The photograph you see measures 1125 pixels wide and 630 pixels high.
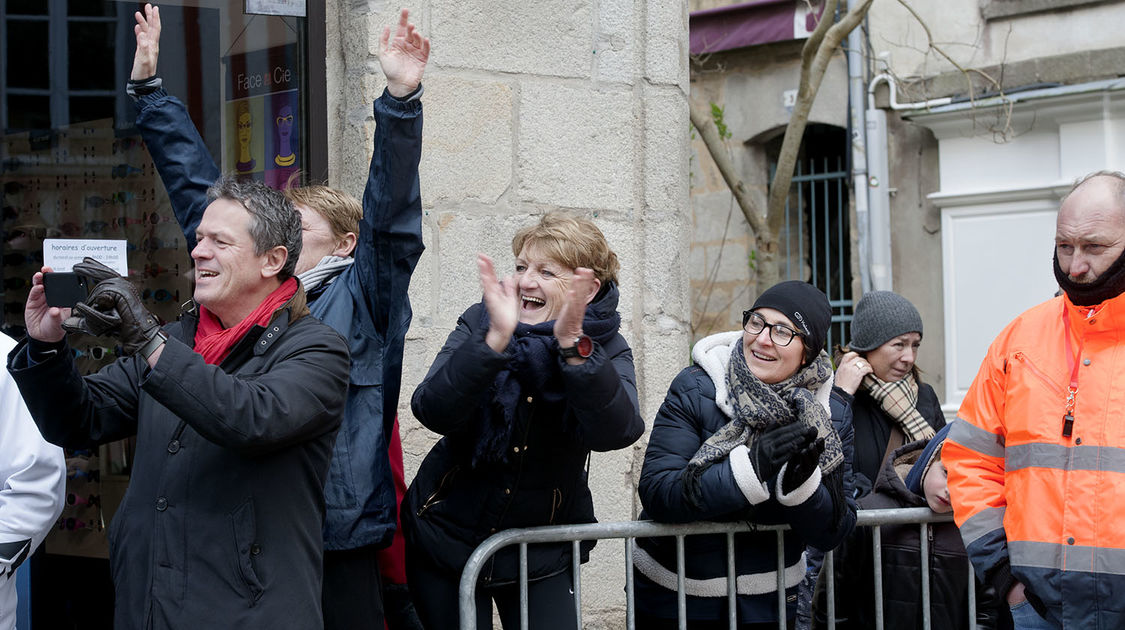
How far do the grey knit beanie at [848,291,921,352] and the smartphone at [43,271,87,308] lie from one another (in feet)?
9.12

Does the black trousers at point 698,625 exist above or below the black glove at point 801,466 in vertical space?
below

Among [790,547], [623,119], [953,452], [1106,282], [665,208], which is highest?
[623,119]

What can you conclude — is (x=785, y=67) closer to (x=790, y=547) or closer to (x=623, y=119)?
(x=623, y=119)

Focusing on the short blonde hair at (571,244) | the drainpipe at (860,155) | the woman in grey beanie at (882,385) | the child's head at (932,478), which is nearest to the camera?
the short blonde hair at (571,244)

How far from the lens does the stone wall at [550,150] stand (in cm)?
428

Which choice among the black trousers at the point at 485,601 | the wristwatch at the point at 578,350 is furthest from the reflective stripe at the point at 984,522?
the wristwatch at the point at 578,350

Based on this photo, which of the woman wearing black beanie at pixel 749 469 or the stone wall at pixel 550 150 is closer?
the woman wearing black beanie at pixel 749 469

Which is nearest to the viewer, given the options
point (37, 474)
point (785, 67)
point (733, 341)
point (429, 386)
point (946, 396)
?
point (429, 386)

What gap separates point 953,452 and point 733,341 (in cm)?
66

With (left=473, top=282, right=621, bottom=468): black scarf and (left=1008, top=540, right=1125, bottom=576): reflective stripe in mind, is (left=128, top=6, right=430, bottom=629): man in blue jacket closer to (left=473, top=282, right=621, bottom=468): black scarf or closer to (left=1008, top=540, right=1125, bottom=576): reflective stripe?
(left=473, top=282, right=621, bottom=468): black scarf

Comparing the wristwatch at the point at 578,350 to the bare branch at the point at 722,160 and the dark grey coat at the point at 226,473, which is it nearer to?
the dark grey coat at the point at 226,473

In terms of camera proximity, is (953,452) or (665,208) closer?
(953,452)

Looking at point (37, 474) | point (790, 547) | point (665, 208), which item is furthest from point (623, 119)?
point (37, 474)

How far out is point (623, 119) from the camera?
4652 mm
